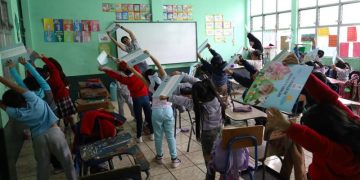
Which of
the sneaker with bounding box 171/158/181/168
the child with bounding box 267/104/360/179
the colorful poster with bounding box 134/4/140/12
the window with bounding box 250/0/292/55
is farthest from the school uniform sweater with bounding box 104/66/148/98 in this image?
the window with bounding box 250/0/292/55

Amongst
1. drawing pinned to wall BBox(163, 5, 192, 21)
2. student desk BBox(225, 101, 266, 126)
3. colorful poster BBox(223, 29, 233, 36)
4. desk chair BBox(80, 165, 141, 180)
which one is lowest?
student desk BBox(225, 101, 266, 126)

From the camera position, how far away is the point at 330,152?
134cm

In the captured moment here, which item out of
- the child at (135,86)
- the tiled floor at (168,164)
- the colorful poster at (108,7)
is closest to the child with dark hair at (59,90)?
the child at (135,86)

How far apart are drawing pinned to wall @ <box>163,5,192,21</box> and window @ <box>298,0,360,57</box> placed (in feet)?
10.2

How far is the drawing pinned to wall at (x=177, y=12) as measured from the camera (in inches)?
322

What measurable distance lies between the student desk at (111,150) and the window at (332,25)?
5825 mm

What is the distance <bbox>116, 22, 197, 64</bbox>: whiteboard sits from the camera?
25.8 feet

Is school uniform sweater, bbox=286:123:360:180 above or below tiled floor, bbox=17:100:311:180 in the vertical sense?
above

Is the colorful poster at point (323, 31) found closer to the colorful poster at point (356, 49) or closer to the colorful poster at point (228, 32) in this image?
the colorful poster at point (356, 49)

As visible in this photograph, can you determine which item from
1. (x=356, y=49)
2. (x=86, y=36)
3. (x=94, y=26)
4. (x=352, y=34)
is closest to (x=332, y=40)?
(x=352, y=34)

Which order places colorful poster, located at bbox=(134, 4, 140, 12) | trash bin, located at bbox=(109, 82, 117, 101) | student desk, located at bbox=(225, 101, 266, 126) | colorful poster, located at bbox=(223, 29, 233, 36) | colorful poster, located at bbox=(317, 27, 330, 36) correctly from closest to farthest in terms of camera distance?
student desk, located at bbox=(225, 101, 266, 126) < colorful poster, located at bbox=(317, 27, 330, 36) < trash bin, located at bbox=(109, 82, 117, 101) < colorful poster, located at bbox=(134, 4, 140, 12) < colorful poster, located at bbox=(223, 29, 233, 36)

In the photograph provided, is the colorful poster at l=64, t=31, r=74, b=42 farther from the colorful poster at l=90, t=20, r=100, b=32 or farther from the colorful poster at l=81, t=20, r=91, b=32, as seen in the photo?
the colorful poster at l=90, t=20, r=100, b=32

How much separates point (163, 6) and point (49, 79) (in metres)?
4.74

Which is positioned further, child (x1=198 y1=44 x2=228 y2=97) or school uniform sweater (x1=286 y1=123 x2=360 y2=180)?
child (x1=198 y1=44 x2=228 y2=97)
